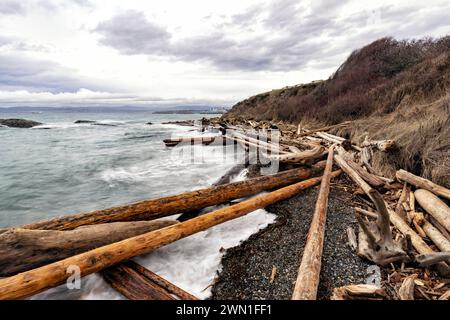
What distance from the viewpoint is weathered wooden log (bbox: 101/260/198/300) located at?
8.39 ft

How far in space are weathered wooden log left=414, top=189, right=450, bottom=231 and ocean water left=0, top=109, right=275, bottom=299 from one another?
7.85 ft

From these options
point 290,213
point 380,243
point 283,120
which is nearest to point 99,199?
point 290,213

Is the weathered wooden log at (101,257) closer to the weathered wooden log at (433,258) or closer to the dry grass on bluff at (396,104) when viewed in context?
the weathered wooden log at (433,258)

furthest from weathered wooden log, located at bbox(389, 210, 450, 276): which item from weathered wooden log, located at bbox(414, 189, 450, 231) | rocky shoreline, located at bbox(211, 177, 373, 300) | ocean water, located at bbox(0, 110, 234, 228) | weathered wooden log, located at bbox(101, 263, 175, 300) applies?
ocean water, located at bbox(0, 110, 234, 228)

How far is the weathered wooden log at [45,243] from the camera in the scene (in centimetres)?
266

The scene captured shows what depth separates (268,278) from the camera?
290cm

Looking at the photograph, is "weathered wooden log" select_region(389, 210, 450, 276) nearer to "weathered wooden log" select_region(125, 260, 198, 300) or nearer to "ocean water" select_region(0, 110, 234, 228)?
"weathered wooden log" select_region(125, 260, 198, 300)

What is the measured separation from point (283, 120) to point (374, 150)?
15428 millimetres

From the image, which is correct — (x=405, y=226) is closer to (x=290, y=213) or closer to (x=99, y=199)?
(x=290, y=213)

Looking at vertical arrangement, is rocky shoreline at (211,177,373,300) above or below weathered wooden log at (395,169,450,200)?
below

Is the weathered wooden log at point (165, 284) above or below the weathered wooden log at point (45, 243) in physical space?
below

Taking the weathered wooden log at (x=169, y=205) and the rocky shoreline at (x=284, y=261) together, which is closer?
the rocky shoreline at (x=284, y=261)

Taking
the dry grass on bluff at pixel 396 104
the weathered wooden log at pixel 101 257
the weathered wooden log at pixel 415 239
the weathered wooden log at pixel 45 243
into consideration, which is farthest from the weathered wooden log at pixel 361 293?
the dry grass on bluff at pixel 396 104

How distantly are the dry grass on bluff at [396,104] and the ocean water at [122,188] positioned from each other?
3.37 metres
